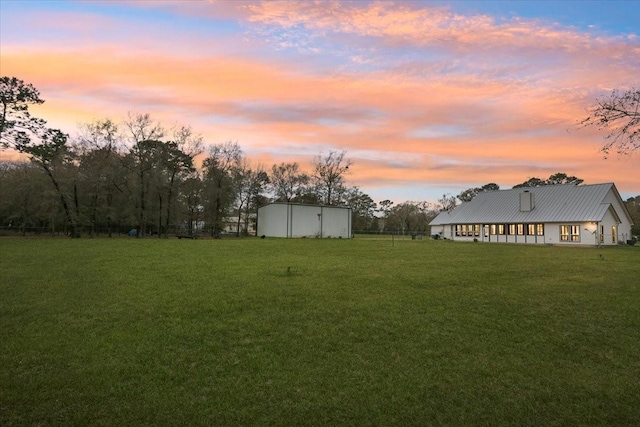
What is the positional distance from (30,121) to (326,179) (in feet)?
151

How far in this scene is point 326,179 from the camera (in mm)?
71250

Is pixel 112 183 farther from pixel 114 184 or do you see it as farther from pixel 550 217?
pixel 550 217

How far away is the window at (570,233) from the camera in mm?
43147

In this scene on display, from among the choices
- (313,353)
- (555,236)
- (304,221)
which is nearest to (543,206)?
(555,236)

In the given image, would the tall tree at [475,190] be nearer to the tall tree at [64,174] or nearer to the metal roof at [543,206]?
the metal roof at [543,206]

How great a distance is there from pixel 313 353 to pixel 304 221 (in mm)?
45398

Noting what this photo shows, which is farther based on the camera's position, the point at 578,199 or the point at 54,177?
the point at 578,199

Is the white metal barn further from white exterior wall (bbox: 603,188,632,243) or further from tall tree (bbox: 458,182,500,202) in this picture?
tall tree (bbox: 458,182,500,202)

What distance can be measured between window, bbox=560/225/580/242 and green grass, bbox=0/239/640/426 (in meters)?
37.2

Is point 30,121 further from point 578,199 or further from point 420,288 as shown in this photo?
point 578,199

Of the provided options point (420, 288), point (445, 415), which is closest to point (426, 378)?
point (445, 415)

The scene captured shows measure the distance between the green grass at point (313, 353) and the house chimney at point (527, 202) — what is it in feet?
133

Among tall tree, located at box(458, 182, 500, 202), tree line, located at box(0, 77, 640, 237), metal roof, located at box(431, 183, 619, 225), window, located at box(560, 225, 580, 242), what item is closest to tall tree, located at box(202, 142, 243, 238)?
tree line, located at box(0, 77, 640, 237)

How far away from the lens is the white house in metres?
42.5
